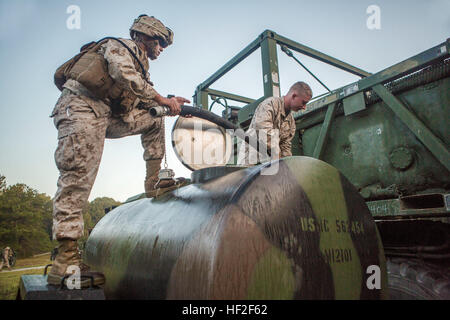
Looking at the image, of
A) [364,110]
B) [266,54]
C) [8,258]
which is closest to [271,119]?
[364,110]

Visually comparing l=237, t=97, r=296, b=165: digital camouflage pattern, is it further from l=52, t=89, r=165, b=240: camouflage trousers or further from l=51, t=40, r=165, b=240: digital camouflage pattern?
l=52, t=89, r=165, b=240: camouflage trousers

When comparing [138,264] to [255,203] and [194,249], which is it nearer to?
[194,249]

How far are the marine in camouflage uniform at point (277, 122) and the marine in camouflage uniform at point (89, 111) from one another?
1.18 metres

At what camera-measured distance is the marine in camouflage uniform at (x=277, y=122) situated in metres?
3.38

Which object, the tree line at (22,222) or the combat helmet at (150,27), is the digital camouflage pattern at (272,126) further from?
the tree line at (22,222)

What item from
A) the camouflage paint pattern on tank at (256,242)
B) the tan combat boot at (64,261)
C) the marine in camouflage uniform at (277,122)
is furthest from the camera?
the marine in camouflage uniform at (277,122)

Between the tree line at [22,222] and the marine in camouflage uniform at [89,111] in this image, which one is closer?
the marine in camouflage uniform at [89,111]

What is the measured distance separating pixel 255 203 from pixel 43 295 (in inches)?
41.6

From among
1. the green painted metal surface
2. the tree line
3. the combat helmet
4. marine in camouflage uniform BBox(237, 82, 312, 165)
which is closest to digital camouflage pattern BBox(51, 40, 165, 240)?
the combat helmet

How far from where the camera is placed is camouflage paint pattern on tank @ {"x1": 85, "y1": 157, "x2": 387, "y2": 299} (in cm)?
111

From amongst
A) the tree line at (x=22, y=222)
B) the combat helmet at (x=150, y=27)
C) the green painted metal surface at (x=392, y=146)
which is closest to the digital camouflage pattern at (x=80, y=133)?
the combat helmet at (x=150, y=27)

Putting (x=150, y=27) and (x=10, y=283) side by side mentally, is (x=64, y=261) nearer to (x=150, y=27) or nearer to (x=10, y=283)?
(x=150, y=27)

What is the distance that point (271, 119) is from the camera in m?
3.46

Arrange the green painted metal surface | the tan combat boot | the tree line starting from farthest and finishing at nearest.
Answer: the tree line → the green painted metal surface → the tan combat boot
